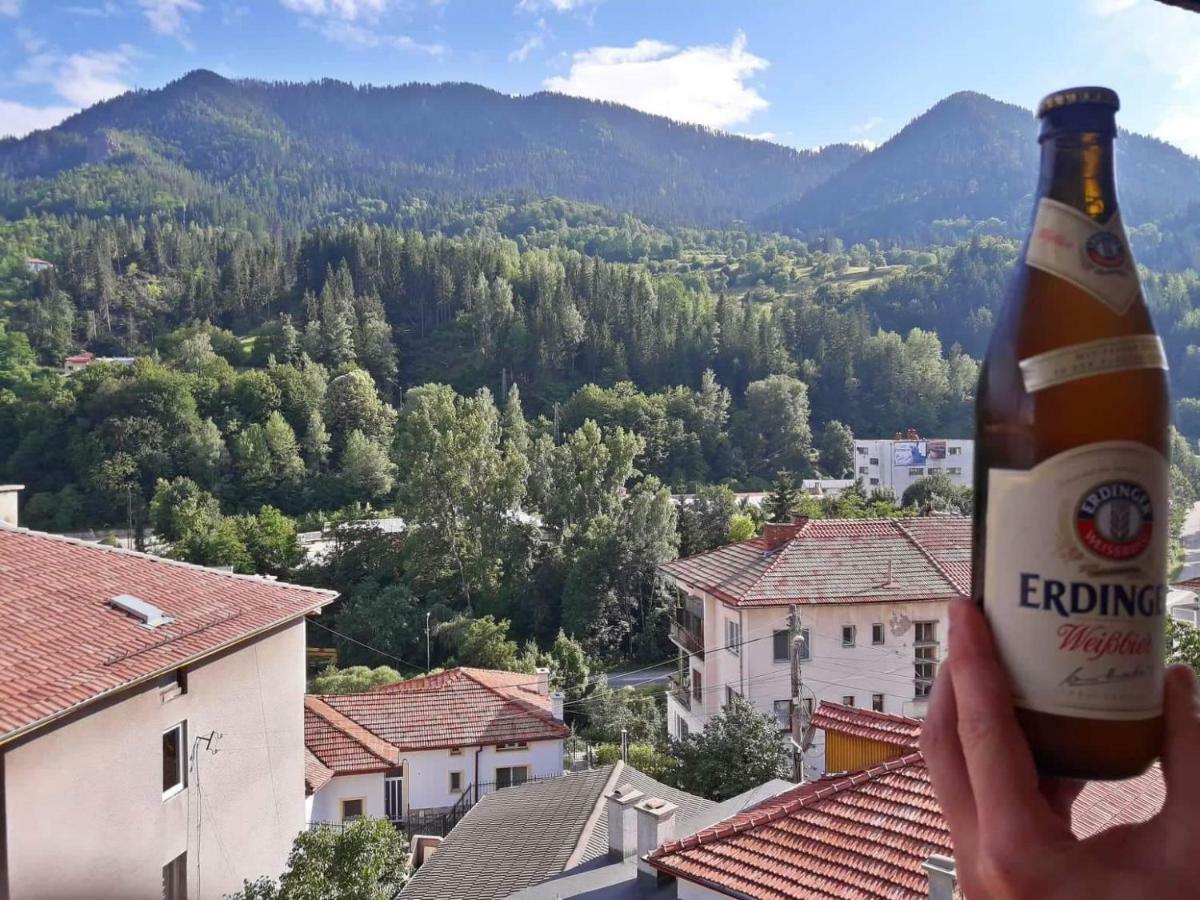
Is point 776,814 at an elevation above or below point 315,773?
above

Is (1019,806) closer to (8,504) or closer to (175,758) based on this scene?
(175,758)

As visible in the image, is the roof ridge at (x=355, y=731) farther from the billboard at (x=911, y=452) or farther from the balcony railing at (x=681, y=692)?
the billboard at (x=911, y=452)

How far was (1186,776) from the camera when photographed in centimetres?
88

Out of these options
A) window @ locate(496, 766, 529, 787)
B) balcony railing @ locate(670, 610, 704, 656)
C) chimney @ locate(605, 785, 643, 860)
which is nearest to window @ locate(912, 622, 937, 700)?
balcony railing @ locate(670, 610, 704, 656)

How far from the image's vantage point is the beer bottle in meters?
0.89

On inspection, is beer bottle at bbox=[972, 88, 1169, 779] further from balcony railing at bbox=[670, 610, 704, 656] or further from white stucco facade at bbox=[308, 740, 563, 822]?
balcony railing at bbox=[670, 610, 704, 656]

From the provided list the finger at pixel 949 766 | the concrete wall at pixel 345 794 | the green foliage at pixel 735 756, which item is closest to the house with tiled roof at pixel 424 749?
the concrete wall at pixel 345 794

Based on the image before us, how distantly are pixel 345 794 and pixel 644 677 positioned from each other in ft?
40.5

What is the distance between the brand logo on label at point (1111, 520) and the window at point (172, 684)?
8927 millimetres

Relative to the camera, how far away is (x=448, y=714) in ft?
61.5

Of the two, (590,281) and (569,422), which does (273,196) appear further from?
(569,422)

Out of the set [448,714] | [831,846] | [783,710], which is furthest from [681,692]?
[831,846]

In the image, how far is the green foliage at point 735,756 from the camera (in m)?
13.4

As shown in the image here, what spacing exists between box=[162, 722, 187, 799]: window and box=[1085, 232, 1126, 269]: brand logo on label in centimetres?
933
